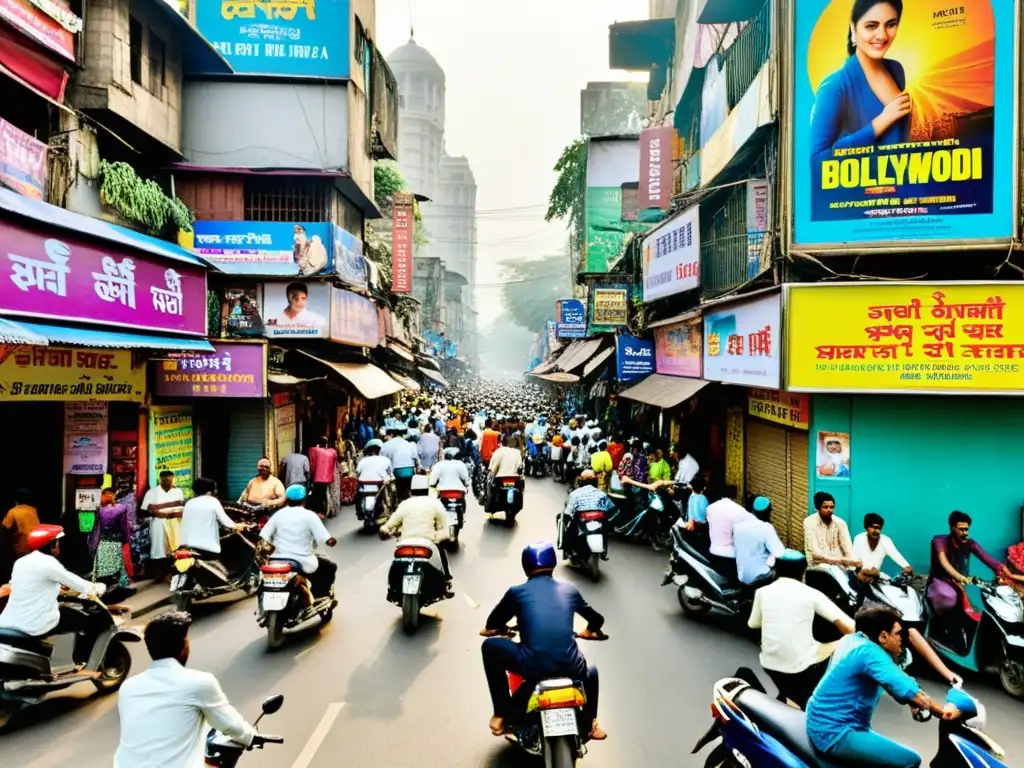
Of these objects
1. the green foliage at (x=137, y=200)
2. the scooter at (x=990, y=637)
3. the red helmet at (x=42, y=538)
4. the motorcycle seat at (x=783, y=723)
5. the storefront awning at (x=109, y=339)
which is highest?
the green foliage at (x=137, y=200)

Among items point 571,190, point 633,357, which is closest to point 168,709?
point 633,357

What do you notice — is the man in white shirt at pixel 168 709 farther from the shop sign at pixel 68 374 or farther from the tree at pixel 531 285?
the tree at pixel 531 285

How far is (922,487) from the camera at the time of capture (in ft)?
29.1

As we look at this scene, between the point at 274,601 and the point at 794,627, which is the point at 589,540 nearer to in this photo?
the point at 274,601

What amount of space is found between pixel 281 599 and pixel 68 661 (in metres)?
1.92

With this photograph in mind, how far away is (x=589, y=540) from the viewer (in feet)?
30.6

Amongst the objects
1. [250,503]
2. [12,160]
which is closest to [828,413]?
[250,503]

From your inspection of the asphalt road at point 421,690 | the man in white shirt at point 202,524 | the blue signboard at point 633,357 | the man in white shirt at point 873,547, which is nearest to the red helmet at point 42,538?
the asphalt road at point 421,690

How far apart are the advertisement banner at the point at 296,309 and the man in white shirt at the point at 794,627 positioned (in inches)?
531

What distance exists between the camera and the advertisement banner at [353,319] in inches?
666

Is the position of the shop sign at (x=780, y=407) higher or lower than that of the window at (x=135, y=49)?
lower

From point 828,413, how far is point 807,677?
17.3 ft

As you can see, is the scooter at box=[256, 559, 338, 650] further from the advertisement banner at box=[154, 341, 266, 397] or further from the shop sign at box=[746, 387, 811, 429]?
the shop sign at box=[746, 387, 811, 429]

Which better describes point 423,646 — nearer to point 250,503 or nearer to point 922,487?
point 250,503
